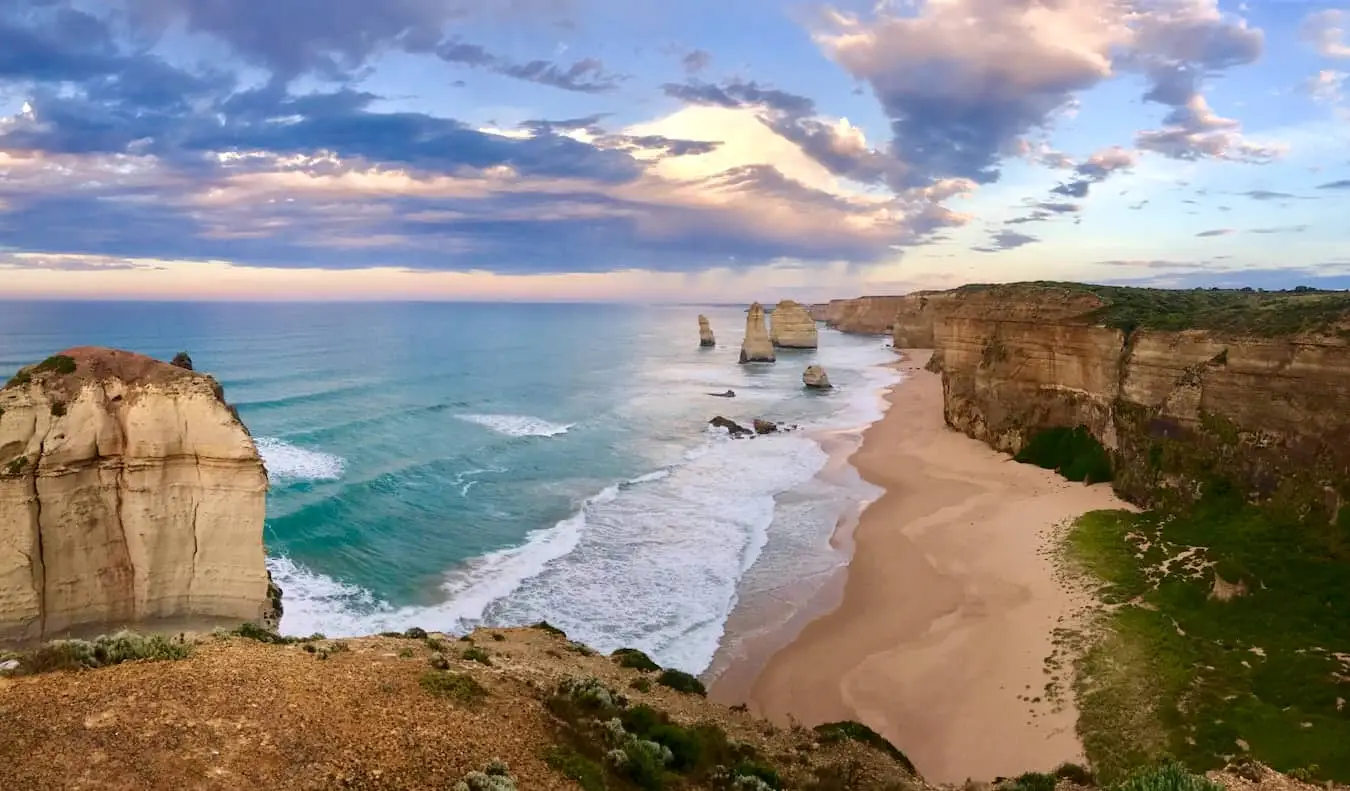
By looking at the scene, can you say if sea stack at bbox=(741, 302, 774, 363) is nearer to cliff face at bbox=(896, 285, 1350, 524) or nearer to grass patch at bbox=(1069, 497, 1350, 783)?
cliff face at bbox=(896, 285, 1350, 524)

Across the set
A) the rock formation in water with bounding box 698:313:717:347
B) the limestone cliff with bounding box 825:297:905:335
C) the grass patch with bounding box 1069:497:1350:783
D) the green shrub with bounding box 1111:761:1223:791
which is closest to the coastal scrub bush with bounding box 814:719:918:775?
the grass patch with bounding box 1069:497:1350:783

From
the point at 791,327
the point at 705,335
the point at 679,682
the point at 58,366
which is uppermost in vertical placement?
the point at 58,366

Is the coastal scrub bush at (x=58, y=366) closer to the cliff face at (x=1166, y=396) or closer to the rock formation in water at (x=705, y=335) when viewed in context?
the cliff face at (x=1166, y=396)

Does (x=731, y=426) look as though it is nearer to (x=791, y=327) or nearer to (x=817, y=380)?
(x=817, y=380)

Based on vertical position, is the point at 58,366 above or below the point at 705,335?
above

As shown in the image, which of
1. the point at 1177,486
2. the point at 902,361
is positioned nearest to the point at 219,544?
the point at 1177,486

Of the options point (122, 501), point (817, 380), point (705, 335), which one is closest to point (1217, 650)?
Result: point (122, 501)

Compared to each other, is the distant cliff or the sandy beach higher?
the distant cliff
